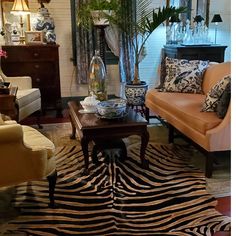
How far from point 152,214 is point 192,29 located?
4.36 meters

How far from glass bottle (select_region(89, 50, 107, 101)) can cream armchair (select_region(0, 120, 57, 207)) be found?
130 centimetres

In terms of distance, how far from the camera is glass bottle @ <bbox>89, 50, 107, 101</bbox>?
3.65 meters

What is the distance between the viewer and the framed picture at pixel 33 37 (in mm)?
5168

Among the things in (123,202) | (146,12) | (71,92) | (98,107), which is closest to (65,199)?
(123,202)

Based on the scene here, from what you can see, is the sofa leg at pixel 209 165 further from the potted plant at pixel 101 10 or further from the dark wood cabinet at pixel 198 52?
the dark wood cabinet at pixel 198 52

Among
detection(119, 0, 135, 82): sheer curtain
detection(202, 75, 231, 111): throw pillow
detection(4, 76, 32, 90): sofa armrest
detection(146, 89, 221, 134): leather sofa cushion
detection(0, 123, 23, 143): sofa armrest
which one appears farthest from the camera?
detection(119, 0, 135, 82): sheer curtain

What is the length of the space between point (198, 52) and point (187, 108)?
2.37 metres

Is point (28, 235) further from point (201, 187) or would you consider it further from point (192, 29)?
point (192, 29)

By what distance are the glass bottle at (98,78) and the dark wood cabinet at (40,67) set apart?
1.67 metres

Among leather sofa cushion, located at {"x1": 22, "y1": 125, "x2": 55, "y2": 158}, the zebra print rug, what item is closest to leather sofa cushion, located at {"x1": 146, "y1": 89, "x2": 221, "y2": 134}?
the zebra print rug

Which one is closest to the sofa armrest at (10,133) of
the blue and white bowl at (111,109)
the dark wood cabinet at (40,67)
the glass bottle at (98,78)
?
the blue and white bowl at (111,109)

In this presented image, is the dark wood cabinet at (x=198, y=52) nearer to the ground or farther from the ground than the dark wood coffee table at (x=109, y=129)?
farther from the ground

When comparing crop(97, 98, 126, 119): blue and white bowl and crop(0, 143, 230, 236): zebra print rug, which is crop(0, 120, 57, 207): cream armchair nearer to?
crop(0, 143, 230, 236): zebra print rug

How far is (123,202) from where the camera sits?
2.69m
